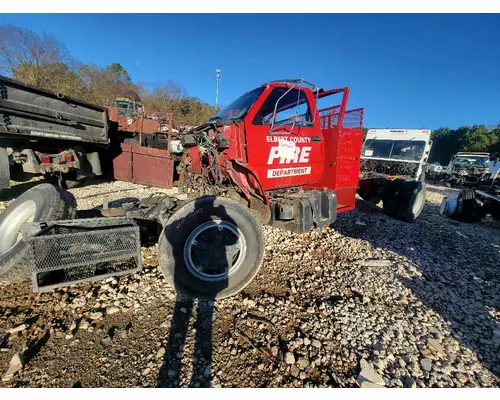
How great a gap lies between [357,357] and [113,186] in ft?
24.7

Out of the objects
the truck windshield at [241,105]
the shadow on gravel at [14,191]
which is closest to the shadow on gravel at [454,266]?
the truck windshield at [241,105]

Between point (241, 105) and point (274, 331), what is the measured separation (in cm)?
286

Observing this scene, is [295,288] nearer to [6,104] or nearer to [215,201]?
[215,201]

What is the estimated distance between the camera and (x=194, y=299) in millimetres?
2523

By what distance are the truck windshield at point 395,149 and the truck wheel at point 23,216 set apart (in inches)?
481

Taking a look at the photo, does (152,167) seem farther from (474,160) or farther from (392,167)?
(474,160)

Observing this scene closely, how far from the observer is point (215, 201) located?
2508mm

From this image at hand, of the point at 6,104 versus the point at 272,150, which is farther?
the point at 6,104

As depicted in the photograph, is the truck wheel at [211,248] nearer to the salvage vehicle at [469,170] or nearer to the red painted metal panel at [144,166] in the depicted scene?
the red painted metal panel at [144,166]

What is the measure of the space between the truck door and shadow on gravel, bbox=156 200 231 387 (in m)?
1.16

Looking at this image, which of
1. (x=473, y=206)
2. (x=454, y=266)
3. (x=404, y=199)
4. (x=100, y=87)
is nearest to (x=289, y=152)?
(x=454, y=266)

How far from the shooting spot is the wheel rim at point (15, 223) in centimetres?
285

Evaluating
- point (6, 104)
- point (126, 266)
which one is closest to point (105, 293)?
point (126, 266)

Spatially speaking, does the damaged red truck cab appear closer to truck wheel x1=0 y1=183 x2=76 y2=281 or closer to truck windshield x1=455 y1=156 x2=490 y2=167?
truck wheel x1=0 y1=183 x2=76 y2=281
